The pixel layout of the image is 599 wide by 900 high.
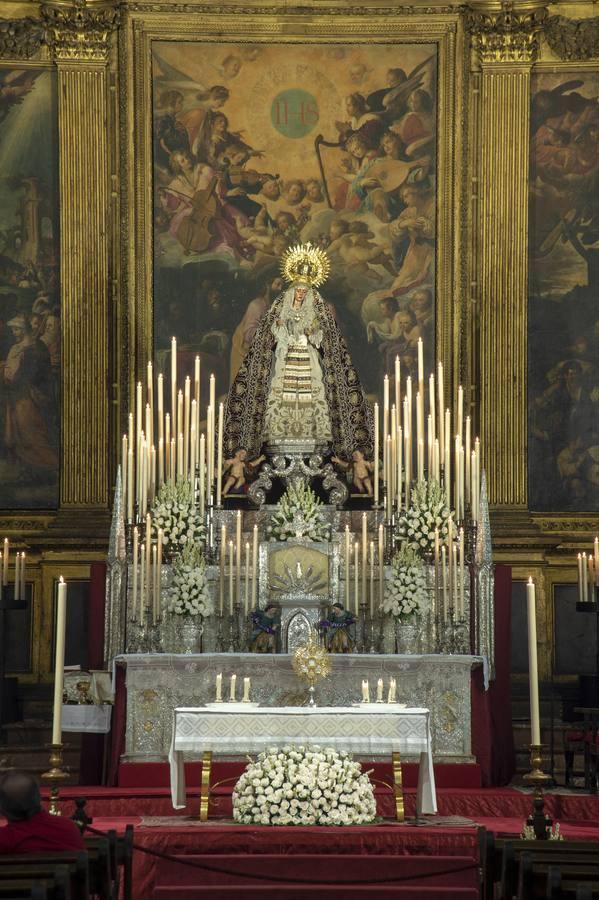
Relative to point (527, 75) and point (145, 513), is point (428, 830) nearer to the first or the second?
point (145, 513)

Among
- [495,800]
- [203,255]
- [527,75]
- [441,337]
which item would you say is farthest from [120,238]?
[495,800]

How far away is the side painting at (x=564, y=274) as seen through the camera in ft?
59.3

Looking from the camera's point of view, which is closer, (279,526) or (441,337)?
(279,526)

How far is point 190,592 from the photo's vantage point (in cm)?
1452

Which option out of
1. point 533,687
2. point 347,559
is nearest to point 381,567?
point 347,559

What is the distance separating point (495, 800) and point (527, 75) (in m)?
8.37

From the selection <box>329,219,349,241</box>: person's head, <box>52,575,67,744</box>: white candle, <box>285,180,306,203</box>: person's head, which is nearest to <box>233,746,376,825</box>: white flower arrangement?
<box>52,575,67,744</box>: white candle

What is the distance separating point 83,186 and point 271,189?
6.65 ft

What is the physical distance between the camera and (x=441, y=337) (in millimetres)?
18031

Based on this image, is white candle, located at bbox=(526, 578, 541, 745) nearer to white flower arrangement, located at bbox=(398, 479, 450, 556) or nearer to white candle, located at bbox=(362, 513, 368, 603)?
white candle, located at bbox=(362, 513, 368, 603)

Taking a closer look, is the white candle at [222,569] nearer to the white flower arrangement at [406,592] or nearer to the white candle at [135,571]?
the white candle at [135,571]

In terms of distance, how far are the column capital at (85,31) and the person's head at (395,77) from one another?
3004mm

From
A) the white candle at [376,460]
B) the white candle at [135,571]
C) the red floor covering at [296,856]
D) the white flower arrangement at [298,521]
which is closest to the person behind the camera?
the red floor covering at [296,856]

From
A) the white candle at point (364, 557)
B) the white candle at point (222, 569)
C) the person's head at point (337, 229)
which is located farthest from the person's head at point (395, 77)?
the white candle at point (222, 569)
